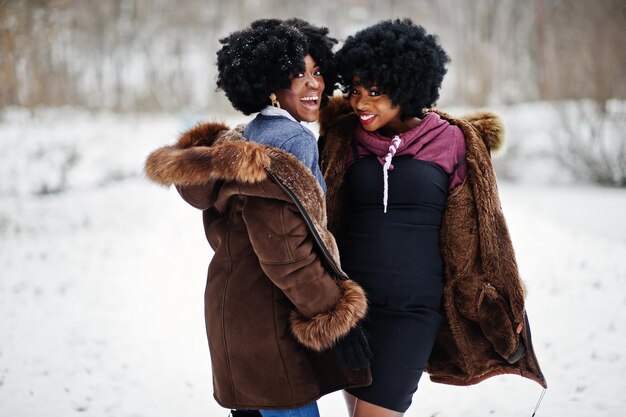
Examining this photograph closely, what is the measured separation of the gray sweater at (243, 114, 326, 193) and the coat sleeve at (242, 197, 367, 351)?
0.61 feet

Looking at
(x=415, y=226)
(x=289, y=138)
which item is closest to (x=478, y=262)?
(x=415, y=226)

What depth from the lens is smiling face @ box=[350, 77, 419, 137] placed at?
207 cm

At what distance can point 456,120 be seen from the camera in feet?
7.14

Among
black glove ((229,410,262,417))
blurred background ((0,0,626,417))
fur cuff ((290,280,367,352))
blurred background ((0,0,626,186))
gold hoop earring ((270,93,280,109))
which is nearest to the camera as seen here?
fur cuff ((290,280,367,352))

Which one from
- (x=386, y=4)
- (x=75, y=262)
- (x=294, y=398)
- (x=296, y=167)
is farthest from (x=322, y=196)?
(x=386, y=4)

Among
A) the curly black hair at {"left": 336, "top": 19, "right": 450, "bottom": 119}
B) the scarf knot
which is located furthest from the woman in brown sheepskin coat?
the scarf knot

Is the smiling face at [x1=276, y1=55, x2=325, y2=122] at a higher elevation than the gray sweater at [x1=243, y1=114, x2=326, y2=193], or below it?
higher

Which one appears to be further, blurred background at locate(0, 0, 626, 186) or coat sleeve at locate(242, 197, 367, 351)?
blurred background at locate(0, 0, 626, 186)

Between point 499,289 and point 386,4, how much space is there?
24.7 metres

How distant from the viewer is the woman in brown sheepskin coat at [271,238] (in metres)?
1.67

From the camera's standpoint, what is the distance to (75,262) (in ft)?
23.4

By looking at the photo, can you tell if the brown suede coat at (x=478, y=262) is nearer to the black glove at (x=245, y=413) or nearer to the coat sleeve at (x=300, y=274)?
the coat sleeve at (x=300, y=274)

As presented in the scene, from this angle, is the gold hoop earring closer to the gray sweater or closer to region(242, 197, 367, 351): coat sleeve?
the gray sweater

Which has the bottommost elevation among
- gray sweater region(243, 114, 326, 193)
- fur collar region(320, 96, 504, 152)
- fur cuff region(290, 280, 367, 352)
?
fur cuff region(290, 280, 367, 352)
